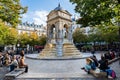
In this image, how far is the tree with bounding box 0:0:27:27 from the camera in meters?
22.3

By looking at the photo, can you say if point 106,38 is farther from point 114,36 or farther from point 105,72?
point 105,72

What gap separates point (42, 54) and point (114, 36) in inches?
1267

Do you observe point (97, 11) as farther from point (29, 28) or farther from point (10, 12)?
point (29, 28)

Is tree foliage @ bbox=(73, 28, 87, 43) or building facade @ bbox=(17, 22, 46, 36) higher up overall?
building facade @ bbox=(17, 22, 46, 36)

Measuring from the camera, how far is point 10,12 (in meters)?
23.0

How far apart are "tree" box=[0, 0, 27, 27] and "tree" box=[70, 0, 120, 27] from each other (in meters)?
7.48

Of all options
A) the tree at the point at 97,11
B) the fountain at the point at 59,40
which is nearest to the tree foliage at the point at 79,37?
the fountain at the point at 59,40

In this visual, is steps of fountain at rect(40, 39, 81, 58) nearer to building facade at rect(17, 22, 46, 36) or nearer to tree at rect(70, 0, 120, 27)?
tree at rect(70, 0, 120, 27)

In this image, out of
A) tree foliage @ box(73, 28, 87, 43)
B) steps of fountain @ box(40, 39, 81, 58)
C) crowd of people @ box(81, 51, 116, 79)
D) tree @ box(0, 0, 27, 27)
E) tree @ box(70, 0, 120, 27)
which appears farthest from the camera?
tree foliage @ box(73, 28, 87, 43)

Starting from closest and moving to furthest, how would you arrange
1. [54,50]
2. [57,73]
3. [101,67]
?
1. [101,67]
2. [57,73]
3. [54,50]

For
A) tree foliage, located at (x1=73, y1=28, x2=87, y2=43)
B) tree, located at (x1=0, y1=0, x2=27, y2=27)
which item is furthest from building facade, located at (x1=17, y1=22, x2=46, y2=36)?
tree, located at (x1=0, y1=0, x2=27, y2=27)

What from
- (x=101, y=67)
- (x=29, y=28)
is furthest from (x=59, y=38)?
(x=29, y=28)

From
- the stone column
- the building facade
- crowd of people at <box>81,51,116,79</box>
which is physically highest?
the building facade

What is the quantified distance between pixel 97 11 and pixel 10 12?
10.1 meters
